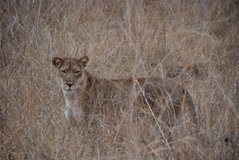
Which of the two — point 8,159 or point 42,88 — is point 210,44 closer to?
point 42,88

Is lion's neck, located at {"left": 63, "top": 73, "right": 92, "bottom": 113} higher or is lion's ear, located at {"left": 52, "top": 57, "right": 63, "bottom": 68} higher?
lion's ear, located at {"left": 52, "top": 57, "right": 63, "bottom": 68}

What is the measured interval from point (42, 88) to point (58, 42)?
1389 mm

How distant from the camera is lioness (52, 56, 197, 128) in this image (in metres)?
4.88

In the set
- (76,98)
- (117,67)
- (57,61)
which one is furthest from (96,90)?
(117,67)

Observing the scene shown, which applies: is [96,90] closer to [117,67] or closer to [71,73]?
[71,73]

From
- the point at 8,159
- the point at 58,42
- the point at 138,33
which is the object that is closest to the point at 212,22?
the point at 138,33

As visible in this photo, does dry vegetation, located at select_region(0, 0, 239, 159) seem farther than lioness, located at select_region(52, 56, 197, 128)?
No

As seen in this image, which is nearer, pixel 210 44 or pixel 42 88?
pixel 42 88

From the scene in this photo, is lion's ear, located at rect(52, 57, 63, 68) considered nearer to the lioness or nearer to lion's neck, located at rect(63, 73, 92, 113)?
the lioness

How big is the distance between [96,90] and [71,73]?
0.89ft

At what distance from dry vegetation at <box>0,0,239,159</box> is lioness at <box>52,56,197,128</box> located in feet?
0.49

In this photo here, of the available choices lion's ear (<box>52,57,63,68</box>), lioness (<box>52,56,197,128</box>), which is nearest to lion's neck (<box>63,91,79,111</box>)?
lioness (<box>52,56,197,128</box>)

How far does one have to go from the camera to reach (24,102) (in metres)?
4.73

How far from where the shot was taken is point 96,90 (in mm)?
5227
